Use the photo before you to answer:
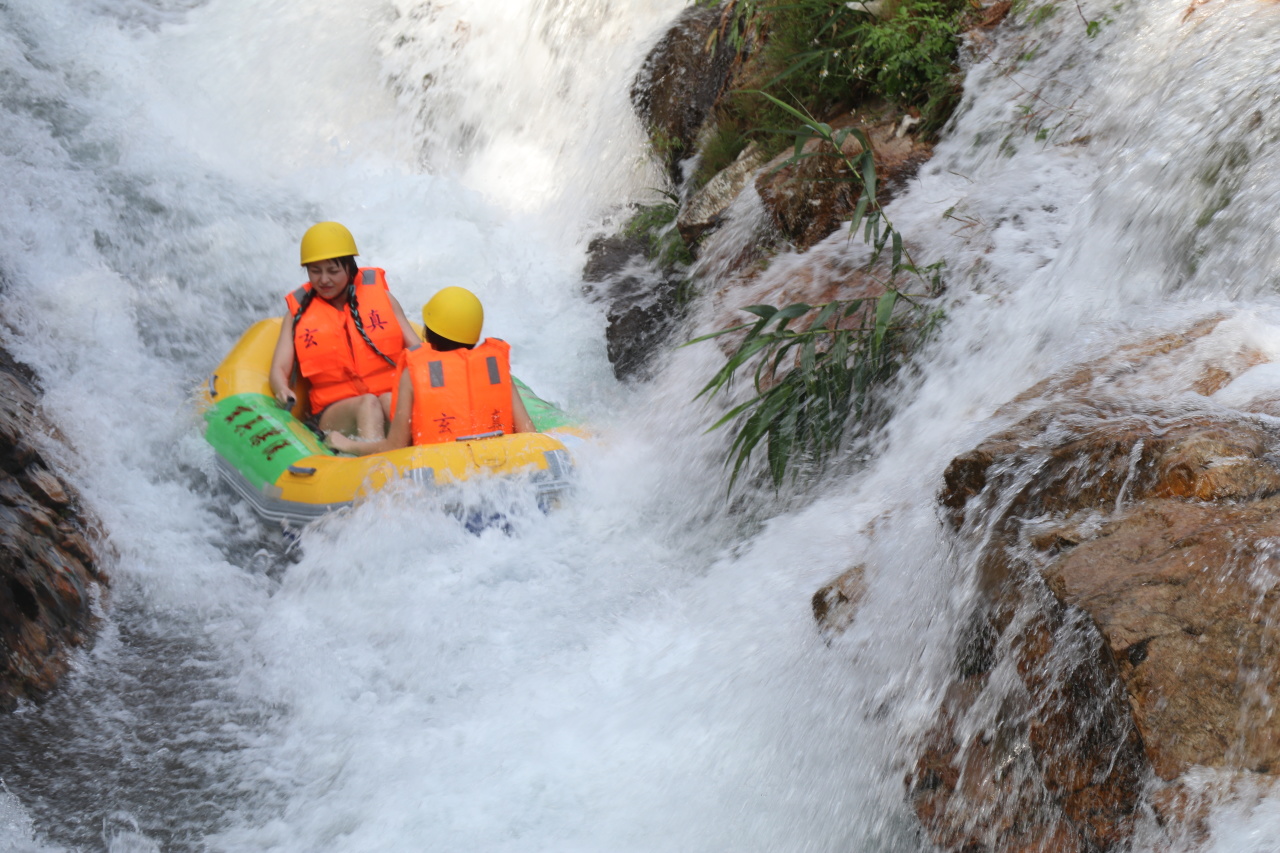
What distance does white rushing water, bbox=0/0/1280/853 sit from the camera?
9.04 ft

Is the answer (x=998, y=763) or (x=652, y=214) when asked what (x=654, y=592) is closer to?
(x=998, y=763)

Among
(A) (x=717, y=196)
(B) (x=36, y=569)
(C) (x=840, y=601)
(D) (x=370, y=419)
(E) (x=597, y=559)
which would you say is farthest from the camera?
(A) (x=717, y=196)

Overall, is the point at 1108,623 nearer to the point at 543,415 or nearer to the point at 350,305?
the point at 543,415

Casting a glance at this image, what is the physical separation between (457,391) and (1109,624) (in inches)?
125

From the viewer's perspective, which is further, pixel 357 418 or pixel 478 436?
pixel 357 418

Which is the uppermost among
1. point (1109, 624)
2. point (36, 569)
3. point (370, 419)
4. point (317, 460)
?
point (370, 419)

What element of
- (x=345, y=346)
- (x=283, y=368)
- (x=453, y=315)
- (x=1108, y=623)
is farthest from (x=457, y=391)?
(x=1108, y=623)

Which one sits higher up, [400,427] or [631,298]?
[631,298]

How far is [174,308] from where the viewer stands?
622 cm

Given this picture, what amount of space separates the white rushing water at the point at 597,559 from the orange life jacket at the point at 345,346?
0.66 m

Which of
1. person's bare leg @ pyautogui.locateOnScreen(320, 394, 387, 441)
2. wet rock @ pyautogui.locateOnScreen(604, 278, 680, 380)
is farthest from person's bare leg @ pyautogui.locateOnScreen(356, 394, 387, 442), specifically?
wet rock @ pyautogui.locateOnScreen(604, 278, 680, 380)

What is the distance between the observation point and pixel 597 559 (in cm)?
416

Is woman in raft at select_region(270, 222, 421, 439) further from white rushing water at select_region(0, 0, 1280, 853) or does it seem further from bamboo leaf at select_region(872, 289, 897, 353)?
bamboo leaf at select_region(872, 289, 897, 353)

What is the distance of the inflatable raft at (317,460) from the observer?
425cm
